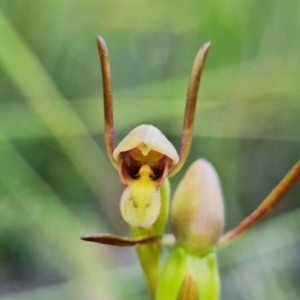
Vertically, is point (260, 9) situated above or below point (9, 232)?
above

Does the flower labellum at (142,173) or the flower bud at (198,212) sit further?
the flower bud at (198,212)

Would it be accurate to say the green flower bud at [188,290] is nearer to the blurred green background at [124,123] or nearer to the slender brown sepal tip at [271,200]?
the slender brown sepal tip at [271,200]

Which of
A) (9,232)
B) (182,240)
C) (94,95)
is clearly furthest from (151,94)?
(182,240)

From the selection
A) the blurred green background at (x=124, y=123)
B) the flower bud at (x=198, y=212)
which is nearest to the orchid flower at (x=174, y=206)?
the flower bud at (x=198, y=212)

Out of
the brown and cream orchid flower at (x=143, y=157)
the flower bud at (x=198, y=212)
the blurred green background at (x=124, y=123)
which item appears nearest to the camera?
the brown and cream orchid flower at (x=143, y=157)

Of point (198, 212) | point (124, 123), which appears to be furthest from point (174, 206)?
point (124, 123)

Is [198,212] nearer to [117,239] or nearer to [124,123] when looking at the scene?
[117,239]

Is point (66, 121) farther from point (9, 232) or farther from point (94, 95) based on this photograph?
point (9, 232)
